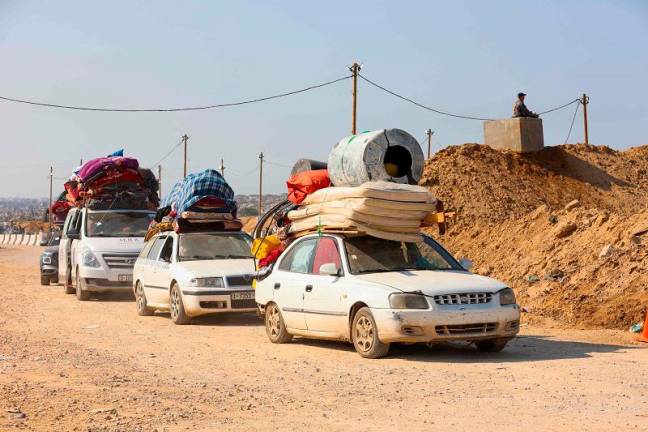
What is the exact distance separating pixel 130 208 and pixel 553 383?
15.8 metres

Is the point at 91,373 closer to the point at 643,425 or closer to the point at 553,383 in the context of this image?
the point at 553,383

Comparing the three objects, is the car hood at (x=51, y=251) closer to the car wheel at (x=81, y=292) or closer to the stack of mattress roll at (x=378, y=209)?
the car wheel at (x=81, y=292)

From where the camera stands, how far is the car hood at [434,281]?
11.8 metres

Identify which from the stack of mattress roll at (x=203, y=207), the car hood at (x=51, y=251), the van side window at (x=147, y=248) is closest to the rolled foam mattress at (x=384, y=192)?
the stack of mattress roll at (x=203, y=207)

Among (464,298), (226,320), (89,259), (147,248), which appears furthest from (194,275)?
(89,259)

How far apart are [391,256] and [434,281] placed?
101cm

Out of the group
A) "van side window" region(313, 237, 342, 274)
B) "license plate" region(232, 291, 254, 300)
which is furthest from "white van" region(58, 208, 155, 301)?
"van side window" region(313, 237, 342, 274)

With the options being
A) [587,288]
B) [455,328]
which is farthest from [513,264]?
[455,328]

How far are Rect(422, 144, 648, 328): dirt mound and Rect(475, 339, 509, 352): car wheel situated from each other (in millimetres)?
4378

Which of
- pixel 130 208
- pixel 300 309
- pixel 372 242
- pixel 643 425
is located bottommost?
pixel 643 425

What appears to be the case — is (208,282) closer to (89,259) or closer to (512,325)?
(512,325)

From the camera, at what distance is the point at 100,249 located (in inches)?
880

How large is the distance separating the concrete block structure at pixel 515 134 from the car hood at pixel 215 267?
1946cm

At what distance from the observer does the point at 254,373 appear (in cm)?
1083
